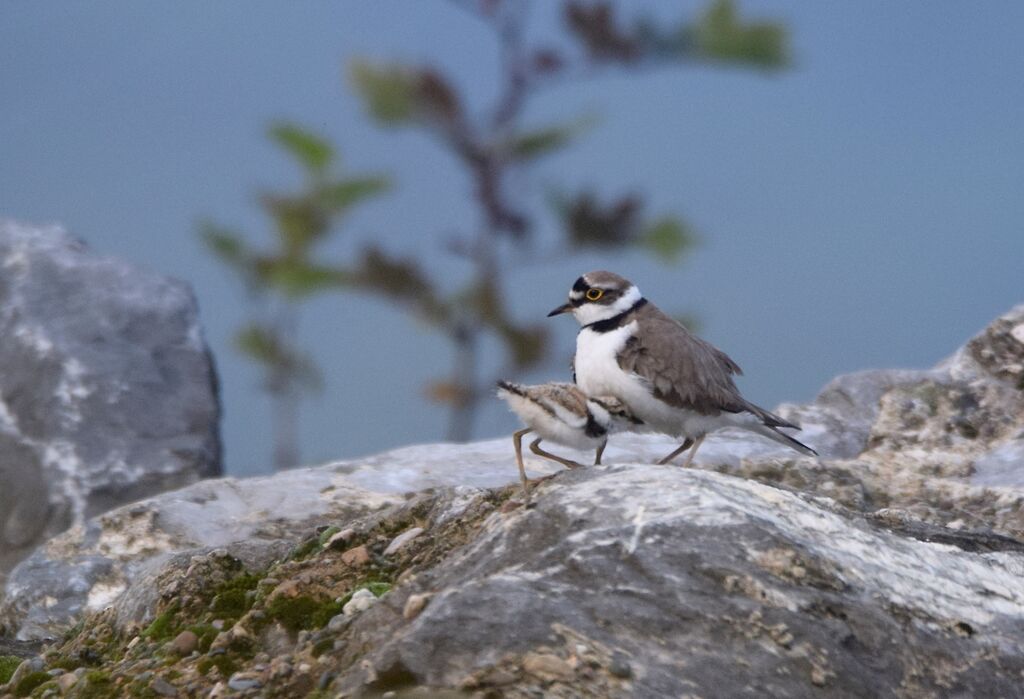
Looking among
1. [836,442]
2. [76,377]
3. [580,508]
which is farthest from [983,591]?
[76,377]

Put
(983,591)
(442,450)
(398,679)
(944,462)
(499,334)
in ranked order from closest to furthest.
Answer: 1. (398,679)
2. (983,591)
3. (944,462)
4. (442,450)
5. (499,334)

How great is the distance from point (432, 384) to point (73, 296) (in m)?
4.78

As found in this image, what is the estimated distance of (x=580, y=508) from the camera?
398 centimetres

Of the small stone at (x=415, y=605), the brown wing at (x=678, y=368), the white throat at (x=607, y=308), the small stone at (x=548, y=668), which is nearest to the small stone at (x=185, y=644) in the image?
the small stone at (x=415, y=605)

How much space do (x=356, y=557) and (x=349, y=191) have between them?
11.4 m

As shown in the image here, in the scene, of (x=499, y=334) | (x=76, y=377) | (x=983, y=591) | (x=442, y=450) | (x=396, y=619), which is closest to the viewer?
(x=396, y=619)

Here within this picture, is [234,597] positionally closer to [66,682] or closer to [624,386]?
[66,682]

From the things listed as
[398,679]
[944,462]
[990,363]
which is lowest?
[398,679]

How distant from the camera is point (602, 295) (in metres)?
6.31

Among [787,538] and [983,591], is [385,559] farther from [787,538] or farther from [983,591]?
[983,591]

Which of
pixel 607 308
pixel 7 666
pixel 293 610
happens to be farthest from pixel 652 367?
pixel 7 666

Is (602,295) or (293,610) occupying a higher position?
(602,295)

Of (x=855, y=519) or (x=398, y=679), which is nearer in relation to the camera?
(x=398, y=679)

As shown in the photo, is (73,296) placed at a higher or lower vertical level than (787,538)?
higher
